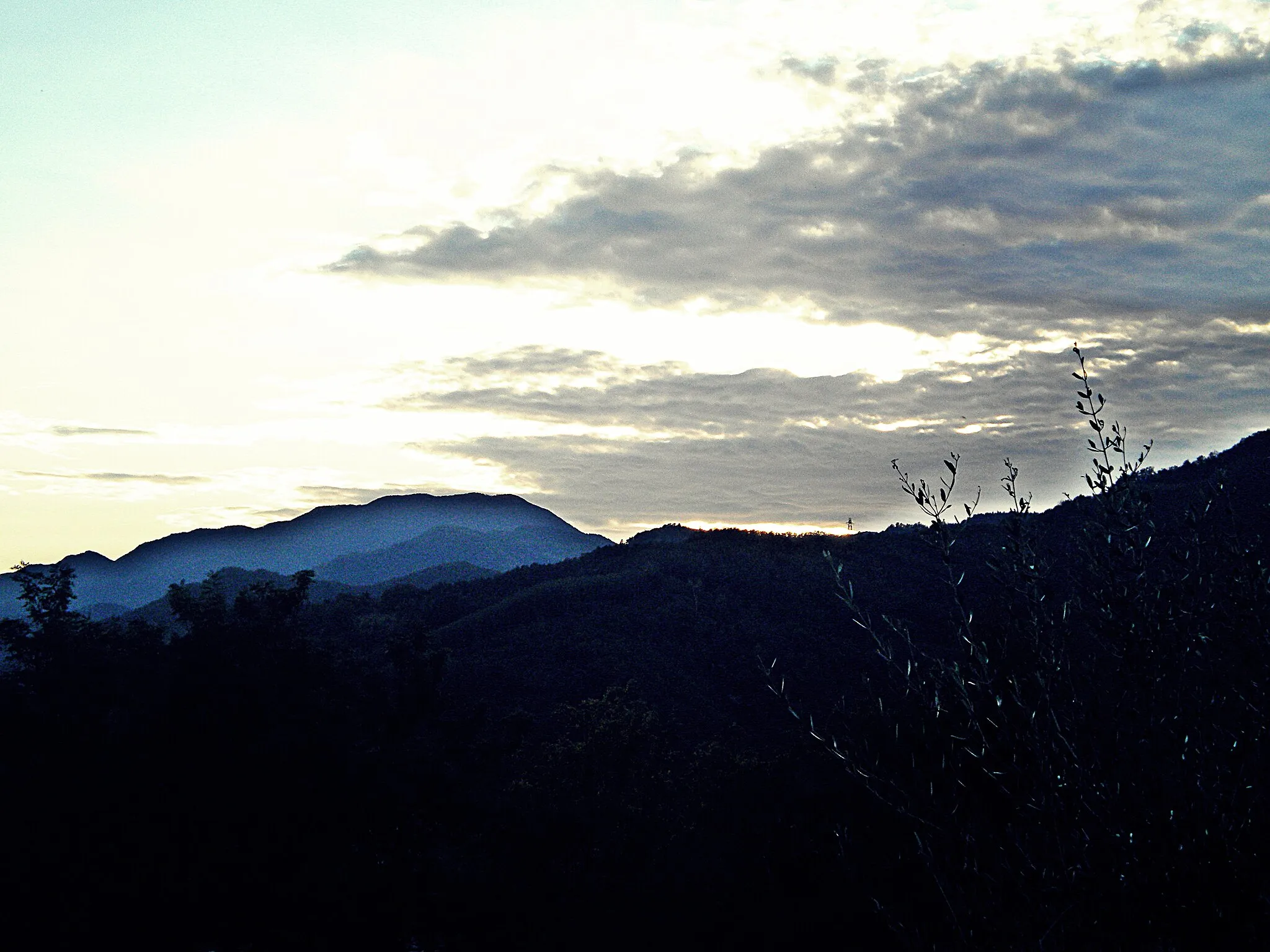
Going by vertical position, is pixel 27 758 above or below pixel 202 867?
above

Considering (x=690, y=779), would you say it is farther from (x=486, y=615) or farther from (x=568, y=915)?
(x=486, y=615)

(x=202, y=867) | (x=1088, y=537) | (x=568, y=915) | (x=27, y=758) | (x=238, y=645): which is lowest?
(x=568, y=915)

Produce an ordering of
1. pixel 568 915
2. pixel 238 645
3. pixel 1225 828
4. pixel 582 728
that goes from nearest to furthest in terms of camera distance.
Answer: pixel 1225 828 → pixel 568 915 → pixel 238 645 → pixel 582 728

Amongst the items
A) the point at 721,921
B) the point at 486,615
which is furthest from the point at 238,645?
the point at 486,615

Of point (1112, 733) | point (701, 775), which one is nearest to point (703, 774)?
point (701, 775)

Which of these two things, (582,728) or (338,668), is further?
(582,728)

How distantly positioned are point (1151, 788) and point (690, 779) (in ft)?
135

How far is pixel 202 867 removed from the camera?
30969mm

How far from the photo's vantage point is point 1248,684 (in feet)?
28.7

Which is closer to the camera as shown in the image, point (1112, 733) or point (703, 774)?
point (1112, 733)

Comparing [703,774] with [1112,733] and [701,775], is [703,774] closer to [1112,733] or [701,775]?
[701,775]

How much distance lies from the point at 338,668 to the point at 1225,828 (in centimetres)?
4489

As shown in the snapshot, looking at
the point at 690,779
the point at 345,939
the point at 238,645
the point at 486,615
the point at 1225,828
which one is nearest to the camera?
the point at 1225,828

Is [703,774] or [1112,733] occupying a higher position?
[1112,733]
